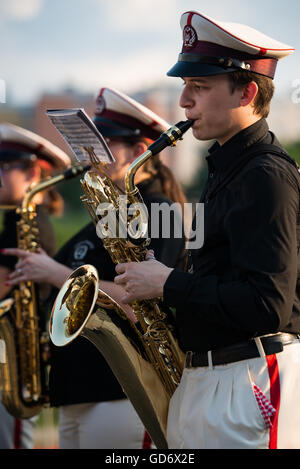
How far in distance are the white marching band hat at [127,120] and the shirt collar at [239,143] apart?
126 cm

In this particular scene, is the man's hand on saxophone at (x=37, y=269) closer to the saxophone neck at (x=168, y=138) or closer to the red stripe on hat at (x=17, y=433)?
the red stripe on hat at (x=17, y=433)

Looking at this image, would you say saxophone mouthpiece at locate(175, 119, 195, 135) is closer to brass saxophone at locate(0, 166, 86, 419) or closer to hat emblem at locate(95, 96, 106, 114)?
hat emblem at locate(95, 96, 106, 114)

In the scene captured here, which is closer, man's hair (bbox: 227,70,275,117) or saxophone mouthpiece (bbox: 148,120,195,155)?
man's hair (bbox: 227,70,275,117)

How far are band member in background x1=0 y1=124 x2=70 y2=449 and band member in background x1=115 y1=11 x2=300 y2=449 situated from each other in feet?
7.23

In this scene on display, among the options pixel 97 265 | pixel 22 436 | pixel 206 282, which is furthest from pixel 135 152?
pixel 22 436

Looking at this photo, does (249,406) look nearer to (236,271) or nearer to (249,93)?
(236,271)

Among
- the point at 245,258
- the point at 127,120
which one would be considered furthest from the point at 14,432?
the point at 245,258

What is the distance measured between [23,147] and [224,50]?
276 centimetres

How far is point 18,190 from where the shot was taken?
4828mm

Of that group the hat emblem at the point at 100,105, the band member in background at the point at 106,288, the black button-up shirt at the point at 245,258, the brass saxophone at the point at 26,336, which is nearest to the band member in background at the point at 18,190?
the brass saxophone at the point at 26,336

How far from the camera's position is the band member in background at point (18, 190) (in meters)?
4.54

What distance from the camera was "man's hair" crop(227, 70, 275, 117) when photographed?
2.46 meters

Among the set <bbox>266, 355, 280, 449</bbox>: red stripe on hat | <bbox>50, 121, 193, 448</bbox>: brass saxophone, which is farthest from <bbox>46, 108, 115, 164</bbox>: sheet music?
<bbox>266, 355, 280, 449</bbox>: red stripe on hat

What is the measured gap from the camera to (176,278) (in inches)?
94.5
